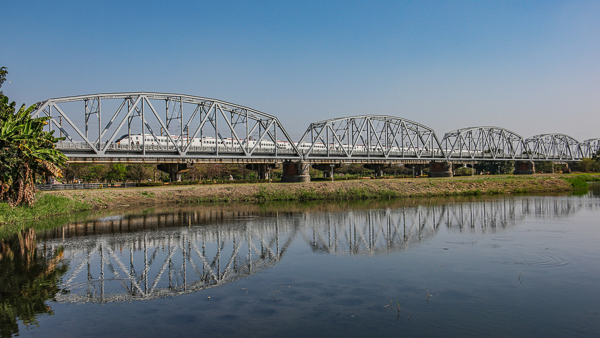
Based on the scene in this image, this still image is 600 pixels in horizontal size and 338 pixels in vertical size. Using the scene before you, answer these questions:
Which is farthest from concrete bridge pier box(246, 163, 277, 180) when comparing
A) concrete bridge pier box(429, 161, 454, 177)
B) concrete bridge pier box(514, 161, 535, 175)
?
concrete bridge pier box(514, 161, 535, 175)

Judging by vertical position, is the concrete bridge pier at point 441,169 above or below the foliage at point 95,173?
below

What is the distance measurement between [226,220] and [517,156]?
147449 millimetres

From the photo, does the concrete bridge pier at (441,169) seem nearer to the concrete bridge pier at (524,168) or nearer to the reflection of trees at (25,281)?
the concrete bridge pier at (524,168)

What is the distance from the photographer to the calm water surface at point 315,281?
11406mm

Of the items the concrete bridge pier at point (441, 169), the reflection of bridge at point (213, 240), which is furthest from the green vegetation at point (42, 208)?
the concrete bridge pier at point (441, 169)

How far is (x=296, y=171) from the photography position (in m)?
86.8

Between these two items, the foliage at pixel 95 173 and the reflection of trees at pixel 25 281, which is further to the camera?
the foliage at pixel 95 173

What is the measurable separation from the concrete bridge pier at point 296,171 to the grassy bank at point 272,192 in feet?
82.2

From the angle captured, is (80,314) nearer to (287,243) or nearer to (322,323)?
(322,323)

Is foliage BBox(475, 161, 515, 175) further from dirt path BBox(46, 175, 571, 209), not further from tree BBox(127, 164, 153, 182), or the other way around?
tree BBox(127, 164, 153, 182)

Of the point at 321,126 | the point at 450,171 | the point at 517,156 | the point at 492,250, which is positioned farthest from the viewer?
the point at 517,156

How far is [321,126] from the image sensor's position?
10356 centimetres

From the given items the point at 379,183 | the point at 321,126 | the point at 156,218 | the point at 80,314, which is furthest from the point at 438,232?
the point at 321,126

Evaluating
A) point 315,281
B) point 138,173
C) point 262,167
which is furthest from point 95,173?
point 315,281
